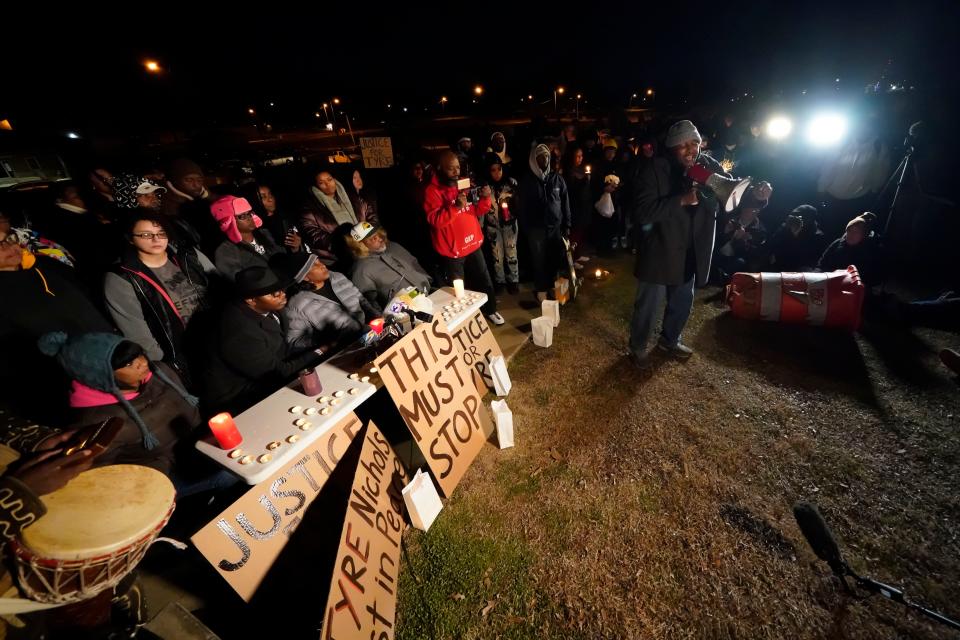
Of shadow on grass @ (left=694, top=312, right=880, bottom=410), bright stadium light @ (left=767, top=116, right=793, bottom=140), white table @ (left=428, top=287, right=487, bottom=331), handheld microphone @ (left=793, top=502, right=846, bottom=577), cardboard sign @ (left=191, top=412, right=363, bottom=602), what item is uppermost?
bright stadium light @ (left=767, top=116, right=793, bottom=140)

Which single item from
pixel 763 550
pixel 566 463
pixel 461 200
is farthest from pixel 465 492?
pixel 461 200

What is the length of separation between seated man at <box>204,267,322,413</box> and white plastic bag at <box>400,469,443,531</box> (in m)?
1.35

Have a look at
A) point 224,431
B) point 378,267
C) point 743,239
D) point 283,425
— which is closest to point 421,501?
point 283,425

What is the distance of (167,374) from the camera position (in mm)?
2652

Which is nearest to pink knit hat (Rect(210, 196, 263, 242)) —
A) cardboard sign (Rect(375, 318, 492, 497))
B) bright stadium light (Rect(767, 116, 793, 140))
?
cardboard sign (Rect(375, 318, 492, 497))

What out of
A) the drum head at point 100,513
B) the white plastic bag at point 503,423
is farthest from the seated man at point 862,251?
the drum head at point 100,513

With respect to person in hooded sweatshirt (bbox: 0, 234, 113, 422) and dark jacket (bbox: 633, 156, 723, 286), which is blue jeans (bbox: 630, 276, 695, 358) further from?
person in hooded sweatshirt (bbox: 0, 234, 113, 422)

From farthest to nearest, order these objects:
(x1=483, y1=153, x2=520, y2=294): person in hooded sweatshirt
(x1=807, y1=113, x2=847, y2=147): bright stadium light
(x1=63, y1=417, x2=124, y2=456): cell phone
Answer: (x1=807, y1=113, x2=847, y2=147): bright stadium light → (x1=483, y1=153, x2=520, y2=294): person in hooded sweatshirt → (x1=63, y1=417, x2=124, y2=456): cell phone

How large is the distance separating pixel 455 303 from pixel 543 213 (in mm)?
2644

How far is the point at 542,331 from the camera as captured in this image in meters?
4.66

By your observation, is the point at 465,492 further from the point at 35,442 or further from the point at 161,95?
the point at 161,95

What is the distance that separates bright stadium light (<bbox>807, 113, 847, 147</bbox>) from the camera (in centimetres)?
654

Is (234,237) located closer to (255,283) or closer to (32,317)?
(255,283)

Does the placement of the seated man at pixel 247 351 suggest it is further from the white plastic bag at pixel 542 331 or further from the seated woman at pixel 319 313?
the white plastic bag at pixel 542 331
